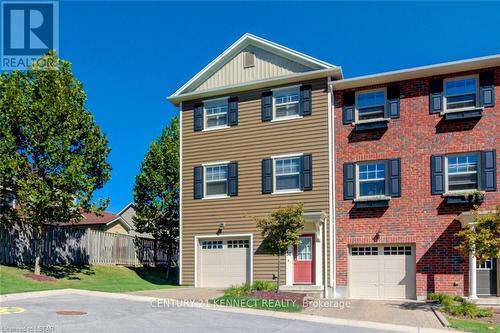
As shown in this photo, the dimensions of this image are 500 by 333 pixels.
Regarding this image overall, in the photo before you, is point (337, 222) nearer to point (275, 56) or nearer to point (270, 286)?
point (270, 286)

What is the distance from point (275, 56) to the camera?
22.4 meters

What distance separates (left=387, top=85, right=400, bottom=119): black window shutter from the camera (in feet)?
66.2

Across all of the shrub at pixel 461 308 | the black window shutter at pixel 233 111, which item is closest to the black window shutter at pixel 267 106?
the black window shutter at pixel 233 111

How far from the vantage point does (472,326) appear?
1372 centimetres

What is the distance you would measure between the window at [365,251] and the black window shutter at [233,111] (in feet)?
22.9

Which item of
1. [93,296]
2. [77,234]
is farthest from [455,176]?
[77,234]

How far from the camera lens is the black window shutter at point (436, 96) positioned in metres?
19.5

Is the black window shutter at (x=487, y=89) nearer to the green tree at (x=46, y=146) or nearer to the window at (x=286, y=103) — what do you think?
the window at (x=286, y=103)

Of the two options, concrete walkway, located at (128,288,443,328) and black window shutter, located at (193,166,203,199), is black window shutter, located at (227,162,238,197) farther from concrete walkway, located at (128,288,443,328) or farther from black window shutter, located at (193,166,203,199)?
concrete walkway, located at (128,288,443,328)

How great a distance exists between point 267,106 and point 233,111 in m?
1.54

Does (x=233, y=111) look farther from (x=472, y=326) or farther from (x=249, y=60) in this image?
(x=472, y=326)

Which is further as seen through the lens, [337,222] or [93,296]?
[337,222]

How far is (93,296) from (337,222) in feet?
29.5

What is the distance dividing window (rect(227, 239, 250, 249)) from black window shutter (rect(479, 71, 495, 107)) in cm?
1016
